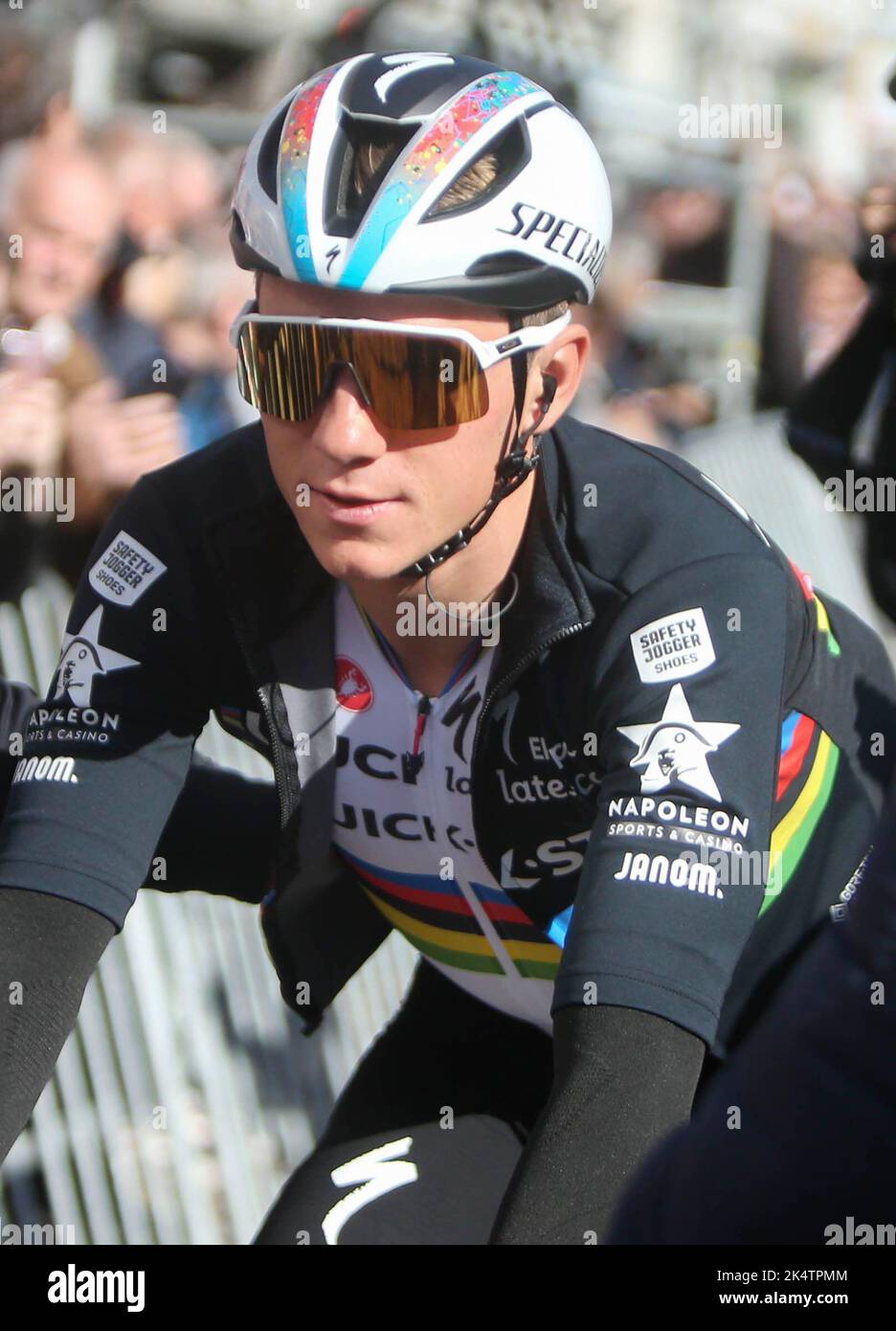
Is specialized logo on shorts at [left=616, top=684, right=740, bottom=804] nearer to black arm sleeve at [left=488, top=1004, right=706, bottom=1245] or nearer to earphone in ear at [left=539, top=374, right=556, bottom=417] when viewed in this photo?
black arm sleeve at [left=488, top=1004, right=706, bottom=1245]

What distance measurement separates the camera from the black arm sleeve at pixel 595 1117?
2.07 m

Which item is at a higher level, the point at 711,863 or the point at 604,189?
the point at 604,189

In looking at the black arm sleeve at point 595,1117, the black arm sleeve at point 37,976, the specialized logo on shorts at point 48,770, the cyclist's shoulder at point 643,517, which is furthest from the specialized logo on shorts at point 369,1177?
the cyclist's shoulder at point 643,517

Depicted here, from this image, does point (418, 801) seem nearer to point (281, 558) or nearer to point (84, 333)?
point (281, 558)

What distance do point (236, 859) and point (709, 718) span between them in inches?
49.7

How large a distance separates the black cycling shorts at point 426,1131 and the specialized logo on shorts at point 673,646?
3.48ft

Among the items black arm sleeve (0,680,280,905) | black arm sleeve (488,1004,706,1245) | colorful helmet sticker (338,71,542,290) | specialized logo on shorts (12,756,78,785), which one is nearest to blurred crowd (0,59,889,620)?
black arm sleeve (0,680,280,905)

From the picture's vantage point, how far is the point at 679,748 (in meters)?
2.31

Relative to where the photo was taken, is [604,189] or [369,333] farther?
[604,189]

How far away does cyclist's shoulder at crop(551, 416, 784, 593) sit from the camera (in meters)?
2.49

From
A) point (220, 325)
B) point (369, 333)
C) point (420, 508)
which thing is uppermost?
point (220, 325)

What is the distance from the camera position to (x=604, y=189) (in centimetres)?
269
